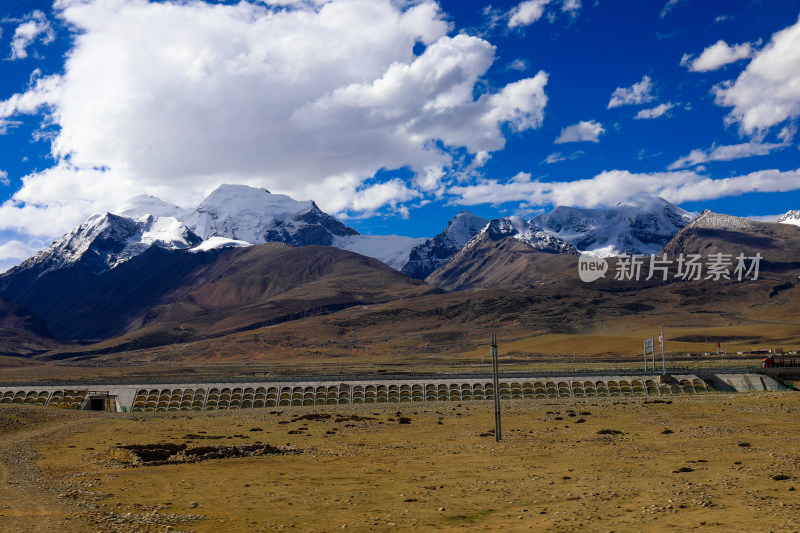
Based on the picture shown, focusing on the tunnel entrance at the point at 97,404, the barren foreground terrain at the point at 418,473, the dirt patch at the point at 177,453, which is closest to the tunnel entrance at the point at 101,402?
the tunnel entrance at the point at 97,404

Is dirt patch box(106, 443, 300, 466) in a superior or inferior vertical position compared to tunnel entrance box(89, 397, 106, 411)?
superior

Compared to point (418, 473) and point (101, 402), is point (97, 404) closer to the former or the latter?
point (101, 402)

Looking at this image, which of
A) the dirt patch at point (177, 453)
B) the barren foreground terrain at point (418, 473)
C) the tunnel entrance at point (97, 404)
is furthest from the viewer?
the tunnel entrance at point (97, 404)

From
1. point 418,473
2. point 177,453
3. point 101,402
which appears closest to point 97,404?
point 101,402

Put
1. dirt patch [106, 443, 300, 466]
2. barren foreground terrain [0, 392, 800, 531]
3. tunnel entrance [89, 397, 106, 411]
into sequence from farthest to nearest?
tunnel entrance [89, 397, 106, 411] < dirt patch [106, 443, 300, 466] < barren foreground terrain [0, 392, 800, 531]

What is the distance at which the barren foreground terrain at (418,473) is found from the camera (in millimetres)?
30641

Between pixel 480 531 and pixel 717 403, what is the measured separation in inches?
2734

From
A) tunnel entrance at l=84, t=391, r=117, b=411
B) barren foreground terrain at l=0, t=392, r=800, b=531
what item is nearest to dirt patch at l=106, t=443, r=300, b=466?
barren foreground terrain at l=0, t=392, r=800, b=531

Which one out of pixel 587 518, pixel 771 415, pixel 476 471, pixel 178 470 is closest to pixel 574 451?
pixel 476 471

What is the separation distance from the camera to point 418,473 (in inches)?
1734

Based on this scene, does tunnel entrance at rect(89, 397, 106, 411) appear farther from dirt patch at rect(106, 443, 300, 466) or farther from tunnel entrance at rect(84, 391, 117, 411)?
dirt patch at rect(106, 443, 300, 466)

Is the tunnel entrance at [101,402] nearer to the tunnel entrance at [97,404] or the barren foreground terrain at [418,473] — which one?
the tunnel entrance at [97,404]

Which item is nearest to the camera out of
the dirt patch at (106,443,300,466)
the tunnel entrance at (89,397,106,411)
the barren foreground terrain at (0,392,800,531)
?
the barren foreground terrain at (0,392,800,531)

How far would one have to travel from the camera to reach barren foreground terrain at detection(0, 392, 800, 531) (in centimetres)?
3064
